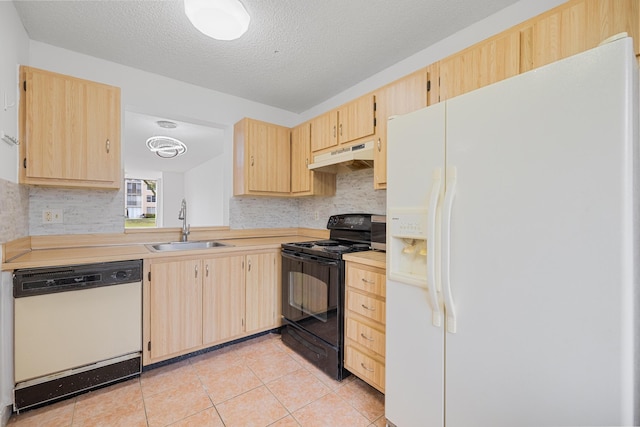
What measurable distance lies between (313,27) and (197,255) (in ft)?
6.23

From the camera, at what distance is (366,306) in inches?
68.9

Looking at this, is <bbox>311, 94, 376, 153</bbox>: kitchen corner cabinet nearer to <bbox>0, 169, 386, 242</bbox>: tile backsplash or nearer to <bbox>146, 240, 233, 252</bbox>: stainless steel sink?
<bbox>0, 169, 386, 242</bbox>: tile backsplash

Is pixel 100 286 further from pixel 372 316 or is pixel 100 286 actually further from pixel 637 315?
pixel 637 315

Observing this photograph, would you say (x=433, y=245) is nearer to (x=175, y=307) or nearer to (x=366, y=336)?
(x=366, y=336)

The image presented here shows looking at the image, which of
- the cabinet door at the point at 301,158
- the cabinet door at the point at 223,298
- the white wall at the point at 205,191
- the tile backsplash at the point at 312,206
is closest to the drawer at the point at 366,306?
the tile backsplash at the point at 312,206

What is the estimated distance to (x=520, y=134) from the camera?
A: 39.3 inches

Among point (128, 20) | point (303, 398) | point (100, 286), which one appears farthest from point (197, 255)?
point (128, 20)

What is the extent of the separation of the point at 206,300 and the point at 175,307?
0.22 meters

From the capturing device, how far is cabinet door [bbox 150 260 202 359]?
1.97m

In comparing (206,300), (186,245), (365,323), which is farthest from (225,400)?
(186,245)

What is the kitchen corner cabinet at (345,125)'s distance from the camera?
2.17 meters

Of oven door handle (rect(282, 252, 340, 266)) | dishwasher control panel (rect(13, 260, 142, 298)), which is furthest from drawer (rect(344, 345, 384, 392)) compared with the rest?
dishwasher control panel (rect(13, 260, 142, 298))

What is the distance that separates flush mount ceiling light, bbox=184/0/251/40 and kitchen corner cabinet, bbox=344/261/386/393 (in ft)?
5.28

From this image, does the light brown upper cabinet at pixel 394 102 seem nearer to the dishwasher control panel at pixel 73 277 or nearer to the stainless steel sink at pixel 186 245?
the stainless steel sink at pixel 186 245
